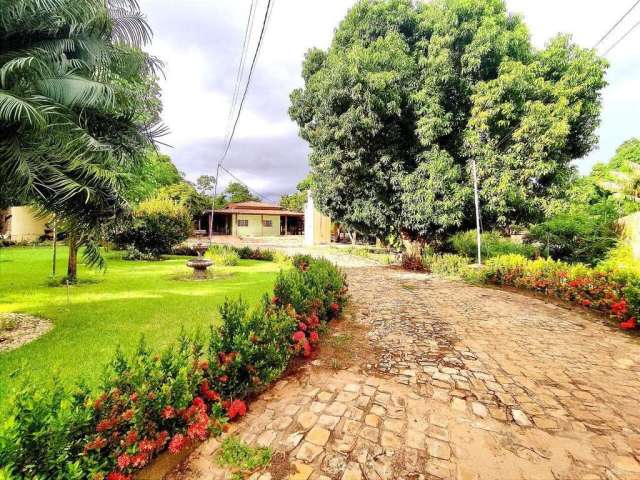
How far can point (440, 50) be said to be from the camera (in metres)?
10.5

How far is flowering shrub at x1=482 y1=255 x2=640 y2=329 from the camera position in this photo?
212 inches

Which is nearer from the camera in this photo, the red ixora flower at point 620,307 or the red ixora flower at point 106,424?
the red ixora flower at point 106,424

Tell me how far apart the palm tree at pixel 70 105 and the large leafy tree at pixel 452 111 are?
728 centimetres

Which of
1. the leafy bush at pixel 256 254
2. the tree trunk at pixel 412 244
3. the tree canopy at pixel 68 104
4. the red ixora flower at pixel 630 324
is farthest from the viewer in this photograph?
the leafy bush at pixel 256 254

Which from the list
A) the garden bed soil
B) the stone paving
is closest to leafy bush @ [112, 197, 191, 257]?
the garden bed soil

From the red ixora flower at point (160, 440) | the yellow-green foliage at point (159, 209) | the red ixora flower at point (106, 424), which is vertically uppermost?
the yellow-green foliage at point (159, 209)

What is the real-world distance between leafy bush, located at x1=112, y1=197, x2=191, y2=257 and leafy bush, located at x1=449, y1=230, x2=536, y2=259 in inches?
580

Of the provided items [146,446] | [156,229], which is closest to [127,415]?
[146,446]

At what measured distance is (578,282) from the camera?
6879 millimetres

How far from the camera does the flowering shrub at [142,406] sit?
159 centimetres

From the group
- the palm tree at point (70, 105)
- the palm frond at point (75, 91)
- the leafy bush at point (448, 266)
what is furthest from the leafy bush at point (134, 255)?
the leafy bush at point (448, 266)

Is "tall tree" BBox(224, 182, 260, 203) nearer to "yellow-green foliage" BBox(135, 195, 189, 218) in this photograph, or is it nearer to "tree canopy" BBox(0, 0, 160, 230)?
"yellow-green foliage" BBox(135, 195, 189, 218)

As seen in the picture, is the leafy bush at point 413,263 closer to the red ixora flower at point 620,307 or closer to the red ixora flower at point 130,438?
the red ixora flower at point 620,307

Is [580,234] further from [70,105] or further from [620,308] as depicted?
[70,105]
